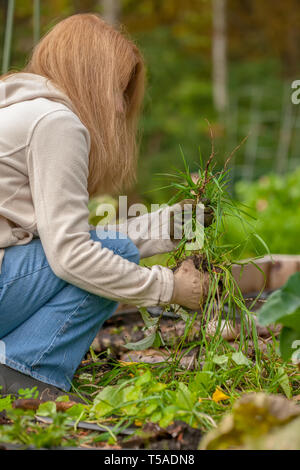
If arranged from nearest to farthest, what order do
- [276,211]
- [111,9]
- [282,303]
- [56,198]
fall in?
[282,303] → [56,198] → [276,211] → [111,9]

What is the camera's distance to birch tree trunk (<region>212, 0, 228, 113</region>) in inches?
468

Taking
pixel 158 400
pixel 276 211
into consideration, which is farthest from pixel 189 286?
pixel 276 211

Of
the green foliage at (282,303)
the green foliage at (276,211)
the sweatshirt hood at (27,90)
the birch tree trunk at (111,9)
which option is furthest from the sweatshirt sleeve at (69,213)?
the birch tree trunk at (111,9)

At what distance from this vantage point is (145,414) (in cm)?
135

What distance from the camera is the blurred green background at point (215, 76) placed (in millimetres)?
9422

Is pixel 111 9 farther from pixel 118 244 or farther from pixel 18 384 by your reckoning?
pixel 18 384

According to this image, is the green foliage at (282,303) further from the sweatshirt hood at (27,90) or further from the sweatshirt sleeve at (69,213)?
the sweatshirt hood at (27,90)

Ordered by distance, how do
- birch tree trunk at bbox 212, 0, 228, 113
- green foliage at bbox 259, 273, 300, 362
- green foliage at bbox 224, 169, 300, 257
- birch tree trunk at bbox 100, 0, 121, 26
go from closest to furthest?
green foliage at bbox 259, 273, 300, 362, green foliage at bbox 224, 169, 300, 257, birch tree trunk at bbox 100, 0, 121, 26, birch tree trunk at bbox 212, 0, 228, 113

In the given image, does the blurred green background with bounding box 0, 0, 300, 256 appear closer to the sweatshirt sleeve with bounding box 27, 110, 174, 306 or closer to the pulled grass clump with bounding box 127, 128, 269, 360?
the pulled grass clump with bounding box 127, 128, 269, 360

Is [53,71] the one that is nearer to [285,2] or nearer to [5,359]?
[5,359]

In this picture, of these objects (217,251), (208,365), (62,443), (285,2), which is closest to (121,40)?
(217,251)

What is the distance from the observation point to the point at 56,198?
4.84ft

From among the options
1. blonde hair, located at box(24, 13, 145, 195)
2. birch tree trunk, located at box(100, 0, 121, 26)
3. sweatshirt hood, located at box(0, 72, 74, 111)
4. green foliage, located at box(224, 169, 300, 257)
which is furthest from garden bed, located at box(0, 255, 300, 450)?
birch tree trunk, located at box(100, 0, 121, 26)

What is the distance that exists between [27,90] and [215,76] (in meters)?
11.0
